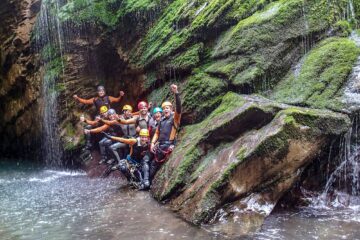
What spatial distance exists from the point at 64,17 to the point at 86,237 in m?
9.17

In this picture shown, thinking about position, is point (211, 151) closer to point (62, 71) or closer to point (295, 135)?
point (295, 135)

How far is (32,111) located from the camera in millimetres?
14320

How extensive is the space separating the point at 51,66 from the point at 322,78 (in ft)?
29.1

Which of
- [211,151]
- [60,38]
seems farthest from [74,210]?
[60,38]

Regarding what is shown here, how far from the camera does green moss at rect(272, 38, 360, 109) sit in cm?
755

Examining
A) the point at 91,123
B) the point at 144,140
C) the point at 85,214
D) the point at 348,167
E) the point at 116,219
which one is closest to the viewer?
the point at 116,219

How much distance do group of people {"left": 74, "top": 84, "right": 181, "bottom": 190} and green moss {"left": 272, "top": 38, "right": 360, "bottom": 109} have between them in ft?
7.76

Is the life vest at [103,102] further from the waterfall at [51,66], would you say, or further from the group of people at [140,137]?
the waterfall at [51,66]

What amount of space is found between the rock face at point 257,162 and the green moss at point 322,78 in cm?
73

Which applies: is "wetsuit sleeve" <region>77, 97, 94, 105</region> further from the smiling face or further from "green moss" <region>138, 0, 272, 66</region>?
the smiling face

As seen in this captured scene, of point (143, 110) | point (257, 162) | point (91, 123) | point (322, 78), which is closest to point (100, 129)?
point (91, 123)

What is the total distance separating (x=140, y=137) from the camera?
9.34 meters

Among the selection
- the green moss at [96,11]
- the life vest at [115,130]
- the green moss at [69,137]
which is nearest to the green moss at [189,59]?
the life vest at [115,130]

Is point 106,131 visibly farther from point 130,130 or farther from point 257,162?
point 257,162
